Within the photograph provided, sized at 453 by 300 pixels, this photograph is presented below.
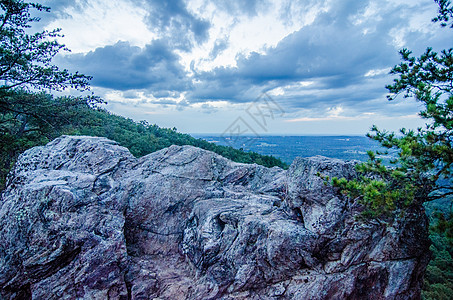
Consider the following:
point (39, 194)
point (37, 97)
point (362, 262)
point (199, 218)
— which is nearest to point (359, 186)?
point (362, 262)

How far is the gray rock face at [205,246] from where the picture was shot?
27.6 feet

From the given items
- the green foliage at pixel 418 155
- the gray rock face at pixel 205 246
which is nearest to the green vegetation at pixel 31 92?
the gray rock face at pixel 205 246

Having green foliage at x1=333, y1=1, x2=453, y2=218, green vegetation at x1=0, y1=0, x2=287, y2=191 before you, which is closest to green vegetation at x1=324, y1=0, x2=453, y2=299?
green foliage at x1=333, y1=1, x2=453, y2=218

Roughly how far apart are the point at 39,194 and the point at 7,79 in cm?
1102

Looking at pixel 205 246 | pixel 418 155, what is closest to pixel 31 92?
pixel 205 246

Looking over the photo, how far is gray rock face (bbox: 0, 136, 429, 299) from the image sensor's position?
8.40m

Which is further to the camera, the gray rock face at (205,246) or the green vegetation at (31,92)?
the green vegetation at (31,92)

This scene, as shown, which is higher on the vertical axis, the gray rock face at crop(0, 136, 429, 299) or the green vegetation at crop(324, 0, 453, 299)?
the green vegetation at crop(324, 0, 453, 299)

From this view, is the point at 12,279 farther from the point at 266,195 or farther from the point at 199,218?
the point at 266,195

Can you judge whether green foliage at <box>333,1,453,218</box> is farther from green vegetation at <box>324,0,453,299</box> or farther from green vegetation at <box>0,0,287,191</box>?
green vegetation at <box>0,0,287,191</box>

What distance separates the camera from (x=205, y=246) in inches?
383

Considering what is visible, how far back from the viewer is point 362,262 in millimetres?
8734

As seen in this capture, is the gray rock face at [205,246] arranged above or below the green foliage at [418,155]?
below

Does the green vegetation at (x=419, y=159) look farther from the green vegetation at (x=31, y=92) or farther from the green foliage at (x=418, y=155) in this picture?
the green vegetation at (x=31, y=92)
